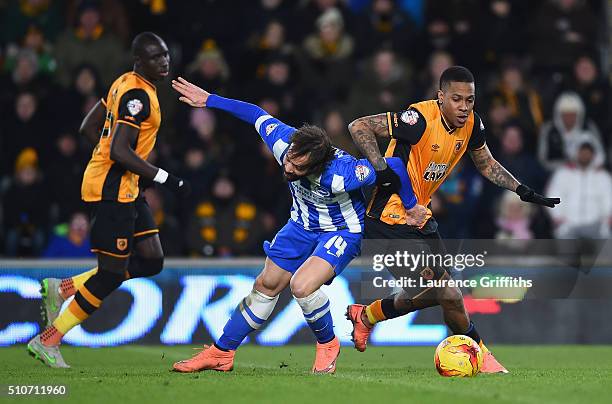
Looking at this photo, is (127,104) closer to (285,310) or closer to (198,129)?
(285,310)

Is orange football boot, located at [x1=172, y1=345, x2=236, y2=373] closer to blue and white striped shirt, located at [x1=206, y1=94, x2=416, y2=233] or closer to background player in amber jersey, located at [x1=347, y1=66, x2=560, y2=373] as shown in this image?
blue and white striped shirt, located at [x1=206, y1=94, x2=416, y2=233]

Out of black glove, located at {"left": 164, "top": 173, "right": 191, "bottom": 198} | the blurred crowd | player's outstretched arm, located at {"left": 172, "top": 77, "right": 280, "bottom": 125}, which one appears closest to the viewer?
player's outstretched arm, located at {"left": 172, "top": 77, "right": 280, "bottom": 125}

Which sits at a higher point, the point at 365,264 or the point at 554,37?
the point at 554,37

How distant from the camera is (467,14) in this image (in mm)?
16141

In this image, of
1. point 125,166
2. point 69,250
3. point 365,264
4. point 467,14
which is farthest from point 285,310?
point 467,14

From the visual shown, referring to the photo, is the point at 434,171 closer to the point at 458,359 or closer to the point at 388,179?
the point at 388,179

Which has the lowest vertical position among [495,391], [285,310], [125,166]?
[285,310]

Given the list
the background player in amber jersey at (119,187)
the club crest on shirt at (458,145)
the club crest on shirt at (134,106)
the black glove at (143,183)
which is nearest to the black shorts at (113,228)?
the background player in amber jersey at (119,187)

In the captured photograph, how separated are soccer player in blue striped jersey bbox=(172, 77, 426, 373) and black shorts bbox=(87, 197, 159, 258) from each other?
46.1 inches

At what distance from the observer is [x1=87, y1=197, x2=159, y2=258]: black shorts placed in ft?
31.6

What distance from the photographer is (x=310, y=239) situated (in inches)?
352

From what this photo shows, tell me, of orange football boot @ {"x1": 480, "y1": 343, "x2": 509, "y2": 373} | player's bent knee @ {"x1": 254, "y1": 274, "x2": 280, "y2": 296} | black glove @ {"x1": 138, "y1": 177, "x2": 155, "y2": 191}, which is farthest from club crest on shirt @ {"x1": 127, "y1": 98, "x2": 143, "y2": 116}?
orange football boot @ {"x1": 480, "y1": 343, "x2": 509, "y2": 373}

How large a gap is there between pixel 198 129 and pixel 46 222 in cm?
203

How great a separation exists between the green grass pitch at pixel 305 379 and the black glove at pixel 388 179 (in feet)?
4.46
